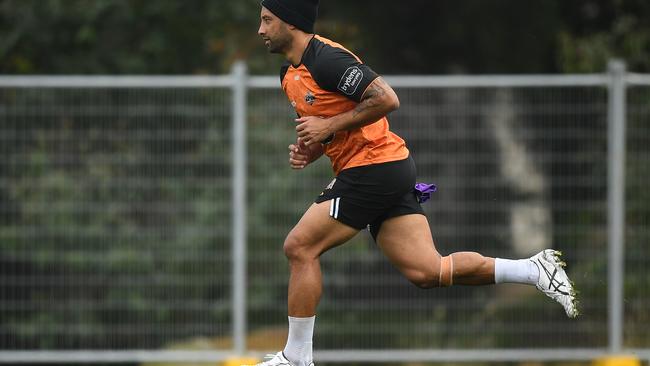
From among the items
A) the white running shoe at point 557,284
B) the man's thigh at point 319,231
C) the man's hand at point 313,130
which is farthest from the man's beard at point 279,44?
the white running shoe at point 557,284

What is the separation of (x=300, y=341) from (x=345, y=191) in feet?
2.60

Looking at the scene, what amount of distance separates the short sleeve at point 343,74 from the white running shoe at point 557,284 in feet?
4.37

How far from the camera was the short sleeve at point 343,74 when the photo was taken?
20.4ft

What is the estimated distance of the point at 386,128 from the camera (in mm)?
6637

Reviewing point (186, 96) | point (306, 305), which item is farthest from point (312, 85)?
point (186, 96)

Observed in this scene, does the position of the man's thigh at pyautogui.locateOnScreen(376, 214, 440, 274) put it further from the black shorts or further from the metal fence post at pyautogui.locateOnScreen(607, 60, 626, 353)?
the metal fence post at pyautogui.locateOnScreen(607, 60, 626, 353)

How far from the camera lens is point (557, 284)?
21.7 ft

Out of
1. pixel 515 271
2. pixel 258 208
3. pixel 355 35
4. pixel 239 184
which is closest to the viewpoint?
pixel 515 271

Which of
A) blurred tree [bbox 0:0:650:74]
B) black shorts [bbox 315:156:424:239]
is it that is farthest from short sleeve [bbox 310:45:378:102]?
blurred tree [bbox 0:0:650:74]

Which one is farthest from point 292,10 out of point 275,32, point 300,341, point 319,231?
point 300,341

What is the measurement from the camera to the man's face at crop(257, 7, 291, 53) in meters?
6.44

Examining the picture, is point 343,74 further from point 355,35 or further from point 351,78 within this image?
point 355,35

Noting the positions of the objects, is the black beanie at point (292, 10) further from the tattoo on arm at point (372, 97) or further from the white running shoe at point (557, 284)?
the white running shoe at point (557, 284)

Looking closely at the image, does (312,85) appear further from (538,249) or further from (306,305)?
(538,249)
